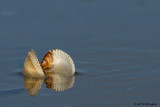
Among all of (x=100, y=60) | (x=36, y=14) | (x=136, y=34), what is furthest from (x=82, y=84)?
(x=36, y=14)

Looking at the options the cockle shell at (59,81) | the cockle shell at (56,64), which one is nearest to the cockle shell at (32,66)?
the cockle shell at (56,64)

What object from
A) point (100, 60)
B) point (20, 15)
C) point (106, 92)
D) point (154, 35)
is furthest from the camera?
point (20, 15)

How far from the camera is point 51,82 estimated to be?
19.7 ft

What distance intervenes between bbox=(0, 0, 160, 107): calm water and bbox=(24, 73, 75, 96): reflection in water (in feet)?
0.26

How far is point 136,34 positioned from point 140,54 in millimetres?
857

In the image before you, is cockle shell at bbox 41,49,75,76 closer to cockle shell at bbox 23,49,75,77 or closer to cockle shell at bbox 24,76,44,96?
cockle shell at bbox 23,49,75,77

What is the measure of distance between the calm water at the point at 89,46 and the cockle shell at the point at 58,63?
20 cm

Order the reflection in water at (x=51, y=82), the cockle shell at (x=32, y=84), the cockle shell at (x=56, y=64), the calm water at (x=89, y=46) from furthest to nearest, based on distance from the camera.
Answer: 1. the cockle shell at (x=56, y=64)
2. the reflection in water at (x=51, y=82)
3. the cockle shell at (x=32, y=84)
4. the calm water at (x=89, y=46)

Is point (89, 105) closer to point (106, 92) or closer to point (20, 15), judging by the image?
point (106, 92)

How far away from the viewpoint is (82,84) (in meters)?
5.82

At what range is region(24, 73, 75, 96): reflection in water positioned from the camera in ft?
18.8

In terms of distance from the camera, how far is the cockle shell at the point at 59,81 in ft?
19.0

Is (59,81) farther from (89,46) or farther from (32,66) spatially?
(89,46)

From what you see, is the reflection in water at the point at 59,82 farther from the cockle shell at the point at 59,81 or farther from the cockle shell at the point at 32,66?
Result: the cockle shell at the point at 32,66
